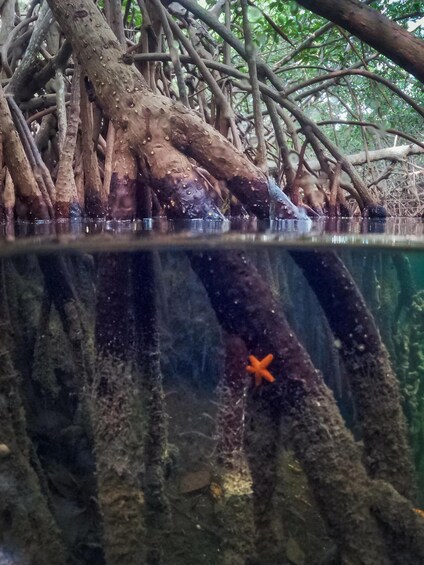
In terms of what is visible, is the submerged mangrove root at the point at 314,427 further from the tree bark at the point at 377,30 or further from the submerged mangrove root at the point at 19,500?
the tree bark at the point at 377,30

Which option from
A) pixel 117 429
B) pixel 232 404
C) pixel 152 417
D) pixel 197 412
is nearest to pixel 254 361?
pixel 232 404

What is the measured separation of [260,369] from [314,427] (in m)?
0.35

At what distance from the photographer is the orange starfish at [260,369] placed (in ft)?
9.02

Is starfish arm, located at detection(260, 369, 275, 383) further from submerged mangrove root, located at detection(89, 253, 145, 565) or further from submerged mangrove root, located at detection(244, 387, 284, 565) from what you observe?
submerged mangrove root, located at detection(89, 253, 145, 565)

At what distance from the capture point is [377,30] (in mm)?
4035

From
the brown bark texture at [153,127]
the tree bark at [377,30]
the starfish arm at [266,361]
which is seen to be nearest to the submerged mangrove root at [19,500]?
the starfish arm at [266,361]

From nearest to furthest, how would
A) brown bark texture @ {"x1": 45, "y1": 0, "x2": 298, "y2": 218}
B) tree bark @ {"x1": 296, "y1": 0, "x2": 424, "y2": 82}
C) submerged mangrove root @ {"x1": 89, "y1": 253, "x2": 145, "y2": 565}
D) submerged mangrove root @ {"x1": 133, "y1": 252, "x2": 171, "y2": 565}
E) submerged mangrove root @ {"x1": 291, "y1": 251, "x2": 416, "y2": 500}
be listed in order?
submerged mangrove root @ {"x1": 89, "y1": 253, "x2": 145, "y2": 565} < submerged mangrove root @ {"x1": 133, "y1": 252, "x2": 171, "y2": 565} < submerged mangrove root @ {"x1": 291, "y1": 251, "x2": 416, "y2": 500} < tree bark @ {"x1": 296, "y1": 0, "x2": 424, "y2": 82} < brown bark texture @ {"x1": 45, "y1": 0, "x2": 298, "y2": 218}

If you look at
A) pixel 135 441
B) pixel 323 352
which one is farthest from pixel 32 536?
pixel 323 352

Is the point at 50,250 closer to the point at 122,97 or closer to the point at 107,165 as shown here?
→ the point at 122,97

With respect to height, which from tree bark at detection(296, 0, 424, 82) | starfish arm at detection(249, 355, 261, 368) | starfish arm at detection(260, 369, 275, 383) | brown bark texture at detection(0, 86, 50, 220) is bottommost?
starfish arm at detection(260, 369, 275, 383)

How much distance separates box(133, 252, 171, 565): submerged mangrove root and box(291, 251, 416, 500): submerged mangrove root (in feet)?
3.22

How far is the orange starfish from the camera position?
2.75 metres

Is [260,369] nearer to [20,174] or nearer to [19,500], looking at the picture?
[19,500]

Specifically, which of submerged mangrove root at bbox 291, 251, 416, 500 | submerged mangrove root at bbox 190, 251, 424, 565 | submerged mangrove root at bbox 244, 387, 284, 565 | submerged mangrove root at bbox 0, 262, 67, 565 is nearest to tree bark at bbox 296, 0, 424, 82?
submerged mangrove root at bbox 291, 251, 416, 500
